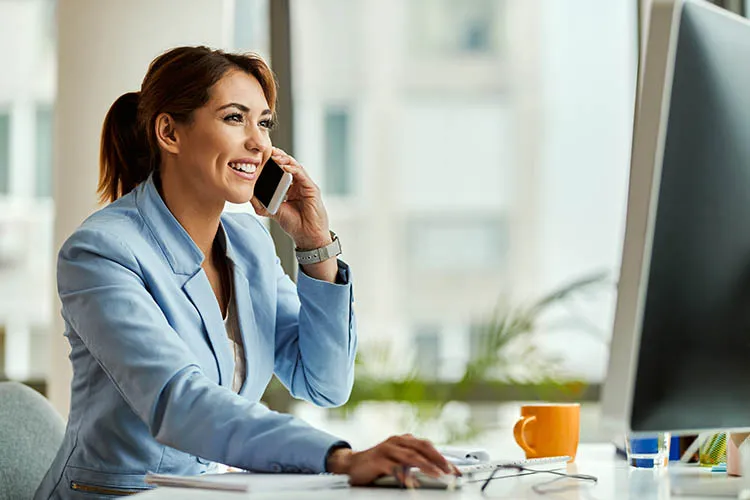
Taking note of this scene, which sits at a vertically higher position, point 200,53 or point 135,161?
point 200,53

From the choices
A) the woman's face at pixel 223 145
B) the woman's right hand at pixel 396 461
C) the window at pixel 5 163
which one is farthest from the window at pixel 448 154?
the woman's right hand at pixel 396 461

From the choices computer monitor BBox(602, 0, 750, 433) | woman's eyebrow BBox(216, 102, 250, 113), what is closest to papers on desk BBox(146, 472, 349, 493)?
computer monitor BBox(602, 0, 750, 433)

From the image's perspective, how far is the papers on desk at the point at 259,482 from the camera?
1.07 metres

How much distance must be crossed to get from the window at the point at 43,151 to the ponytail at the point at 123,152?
667 cm

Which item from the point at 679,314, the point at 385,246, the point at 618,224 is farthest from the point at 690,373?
the point at 385,246

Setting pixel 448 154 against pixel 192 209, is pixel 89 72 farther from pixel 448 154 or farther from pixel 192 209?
pixel 448 154

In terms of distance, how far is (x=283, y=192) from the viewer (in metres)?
1.79

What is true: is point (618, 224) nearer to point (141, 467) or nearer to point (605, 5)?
point (605, 5)

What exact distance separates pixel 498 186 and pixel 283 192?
9.07m

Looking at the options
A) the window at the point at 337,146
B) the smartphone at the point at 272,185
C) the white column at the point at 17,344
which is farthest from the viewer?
the window at the point at 337,146

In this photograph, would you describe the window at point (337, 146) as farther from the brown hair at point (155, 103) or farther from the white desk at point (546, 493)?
the white desk at point (546, 493)

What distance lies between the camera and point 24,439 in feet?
5.46

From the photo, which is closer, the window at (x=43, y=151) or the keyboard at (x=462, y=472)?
the keyboard at (x=462, y=472)

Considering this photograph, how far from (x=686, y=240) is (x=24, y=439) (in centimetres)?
117
